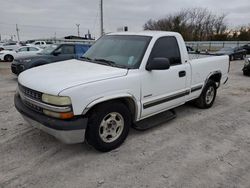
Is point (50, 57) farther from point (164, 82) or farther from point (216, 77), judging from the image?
point (164, 82)

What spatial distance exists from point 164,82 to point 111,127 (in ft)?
4.16

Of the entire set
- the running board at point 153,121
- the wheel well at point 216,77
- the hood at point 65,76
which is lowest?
the running board at point 153,121

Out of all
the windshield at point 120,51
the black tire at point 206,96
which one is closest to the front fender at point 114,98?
the windshield at point 120,51

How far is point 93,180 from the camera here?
2.90 meters

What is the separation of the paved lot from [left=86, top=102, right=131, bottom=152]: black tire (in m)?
0.14

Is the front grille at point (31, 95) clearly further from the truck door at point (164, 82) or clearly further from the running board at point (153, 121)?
the running board at point (153, 121)

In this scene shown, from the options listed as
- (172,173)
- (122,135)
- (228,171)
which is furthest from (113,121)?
(228,171)

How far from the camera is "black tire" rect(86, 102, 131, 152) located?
327cm

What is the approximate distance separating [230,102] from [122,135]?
162 inches

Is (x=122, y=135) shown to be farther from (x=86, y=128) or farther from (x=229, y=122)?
(x=229, y=122)

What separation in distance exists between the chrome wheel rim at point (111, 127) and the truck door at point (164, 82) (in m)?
0.47

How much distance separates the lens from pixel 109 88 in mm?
3268

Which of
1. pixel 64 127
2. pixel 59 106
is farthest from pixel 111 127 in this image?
pixel 59 106

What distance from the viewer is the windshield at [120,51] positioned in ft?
12.5
